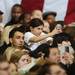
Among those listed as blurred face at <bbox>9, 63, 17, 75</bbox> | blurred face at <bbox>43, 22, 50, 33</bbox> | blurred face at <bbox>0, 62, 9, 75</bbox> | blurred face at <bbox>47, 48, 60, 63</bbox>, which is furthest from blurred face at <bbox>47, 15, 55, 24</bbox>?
blurred face at <bbox>0, 62, 9, 75</bbox>

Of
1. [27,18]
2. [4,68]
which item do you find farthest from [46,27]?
[4,68]

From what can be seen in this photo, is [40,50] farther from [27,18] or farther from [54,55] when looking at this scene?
[27,18]

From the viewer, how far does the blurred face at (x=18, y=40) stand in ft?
16.1

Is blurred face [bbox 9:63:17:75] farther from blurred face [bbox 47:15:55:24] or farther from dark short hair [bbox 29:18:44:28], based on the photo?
blurred face [bbox 47:15:55:24]

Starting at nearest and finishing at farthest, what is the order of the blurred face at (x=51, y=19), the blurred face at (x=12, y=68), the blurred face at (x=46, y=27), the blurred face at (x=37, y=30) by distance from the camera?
1. the blurred face at (x=12, y=68)
2. the blurred face at (x=37, y=30)
3. the blurred face at (x=46, y=27)
4. the blurred face at (x=51, y=19)

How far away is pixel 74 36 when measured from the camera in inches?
203

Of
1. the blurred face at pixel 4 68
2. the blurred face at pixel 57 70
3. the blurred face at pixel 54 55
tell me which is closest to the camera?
the blurred face at pixel 57 70

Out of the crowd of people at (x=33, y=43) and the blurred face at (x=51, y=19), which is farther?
the blurred face at (x=51, y=19)

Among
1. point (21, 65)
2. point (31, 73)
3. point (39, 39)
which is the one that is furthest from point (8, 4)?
point (31, 73)

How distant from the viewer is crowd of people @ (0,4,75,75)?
4.67 m

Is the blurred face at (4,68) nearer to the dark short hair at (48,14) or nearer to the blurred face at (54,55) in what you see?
the blurred face at (54,55)

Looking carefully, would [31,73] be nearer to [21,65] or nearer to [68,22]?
[21,65]

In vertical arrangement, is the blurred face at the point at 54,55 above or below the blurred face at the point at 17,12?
below

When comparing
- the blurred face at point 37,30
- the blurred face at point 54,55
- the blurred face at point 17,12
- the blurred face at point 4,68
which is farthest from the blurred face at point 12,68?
the blurred face at point 17,12
